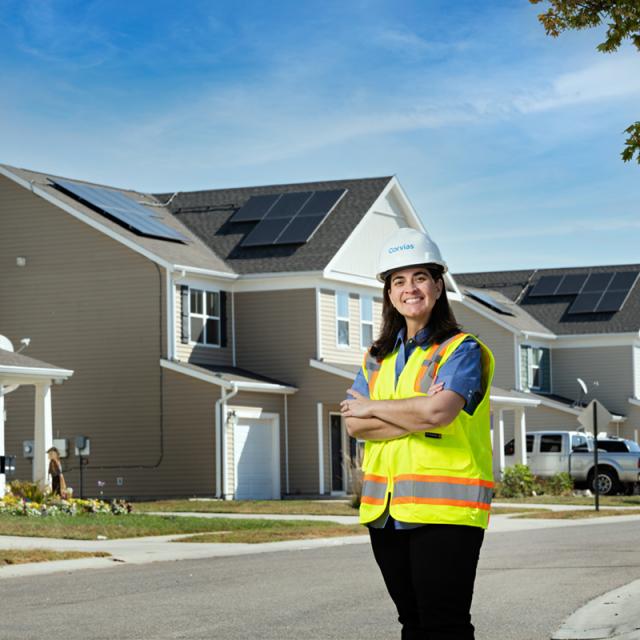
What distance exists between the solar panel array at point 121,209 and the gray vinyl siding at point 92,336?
76 cm

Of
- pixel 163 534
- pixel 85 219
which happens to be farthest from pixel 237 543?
pixel 85 219

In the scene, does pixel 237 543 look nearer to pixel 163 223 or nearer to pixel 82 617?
pixel 82 617

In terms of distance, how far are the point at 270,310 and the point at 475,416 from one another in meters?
31.3

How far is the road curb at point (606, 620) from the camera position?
31.3 feet

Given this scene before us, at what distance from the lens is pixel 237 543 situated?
765 inches

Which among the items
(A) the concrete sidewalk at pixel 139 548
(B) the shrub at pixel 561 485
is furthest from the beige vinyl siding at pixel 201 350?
(A) the concrete sidewalk at pixel 139 548

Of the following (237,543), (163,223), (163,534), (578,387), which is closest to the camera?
(237,543)

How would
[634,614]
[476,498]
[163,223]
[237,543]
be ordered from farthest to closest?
[163,223] < [237,543] < [634,614] < [476,498]

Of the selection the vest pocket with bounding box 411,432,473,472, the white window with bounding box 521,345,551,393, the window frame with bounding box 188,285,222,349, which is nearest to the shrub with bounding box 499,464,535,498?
the window frame with bounding box 188,285,222,349

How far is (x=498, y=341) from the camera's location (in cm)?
4931

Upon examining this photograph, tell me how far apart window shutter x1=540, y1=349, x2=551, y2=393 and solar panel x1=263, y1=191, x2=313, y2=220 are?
15641 millimetres

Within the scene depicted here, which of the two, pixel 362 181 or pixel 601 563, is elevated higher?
pixel 362 181

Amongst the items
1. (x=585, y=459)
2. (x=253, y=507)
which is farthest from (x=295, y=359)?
(x=585, y=459)

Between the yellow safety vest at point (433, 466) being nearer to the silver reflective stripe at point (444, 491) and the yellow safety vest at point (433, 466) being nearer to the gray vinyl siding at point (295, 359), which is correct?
the silver reflective stripe at point (444, 491)
